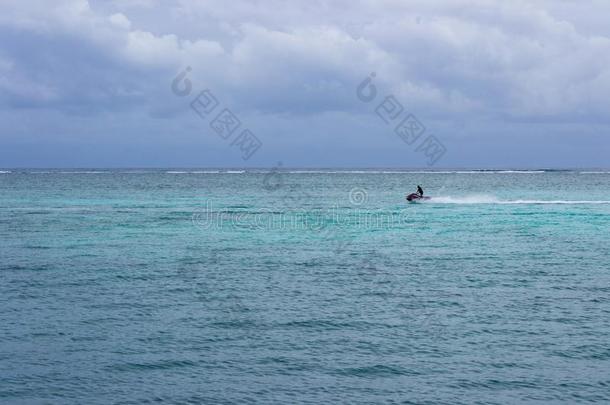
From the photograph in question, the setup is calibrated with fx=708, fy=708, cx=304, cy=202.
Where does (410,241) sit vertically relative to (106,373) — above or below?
above

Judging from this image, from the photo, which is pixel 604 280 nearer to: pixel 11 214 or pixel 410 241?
pixel 410 241

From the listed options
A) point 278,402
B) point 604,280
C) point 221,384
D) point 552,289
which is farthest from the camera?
point 604,280

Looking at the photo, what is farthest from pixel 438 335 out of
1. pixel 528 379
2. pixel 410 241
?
pixel 410 241

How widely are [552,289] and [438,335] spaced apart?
29.4 ft

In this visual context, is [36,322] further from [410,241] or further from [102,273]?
[410,241]

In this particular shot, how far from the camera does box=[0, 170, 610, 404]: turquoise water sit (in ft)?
60.9

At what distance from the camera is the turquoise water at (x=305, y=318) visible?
18.6 m

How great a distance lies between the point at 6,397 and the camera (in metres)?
17.7

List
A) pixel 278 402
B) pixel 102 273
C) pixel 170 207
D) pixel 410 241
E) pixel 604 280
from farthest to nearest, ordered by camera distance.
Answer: pixel 170 207, pixel 410 241, pixel 102 273, pixel 604 280, pixel 278 402

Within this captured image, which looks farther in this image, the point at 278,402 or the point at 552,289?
the point at 552,289

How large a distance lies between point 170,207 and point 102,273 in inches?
1812

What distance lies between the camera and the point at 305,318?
81.6ft

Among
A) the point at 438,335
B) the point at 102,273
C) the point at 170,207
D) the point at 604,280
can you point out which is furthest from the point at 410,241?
the point at 170,207

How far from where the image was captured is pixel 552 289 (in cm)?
2934
